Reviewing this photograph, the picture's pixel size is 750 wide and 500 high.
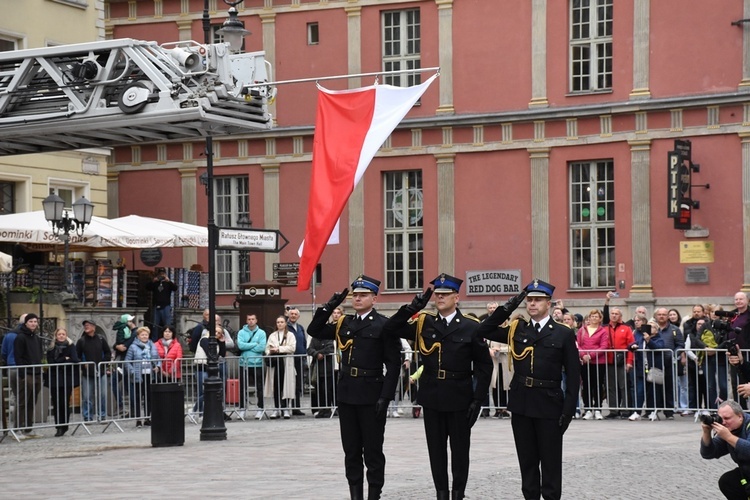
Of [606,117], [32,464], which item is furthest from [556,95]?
[32,464]

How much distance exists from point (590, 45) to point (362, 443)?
84.1ft

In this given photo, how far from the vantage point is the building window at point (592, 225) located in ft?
122

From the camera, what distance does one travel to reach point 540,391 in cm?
1245

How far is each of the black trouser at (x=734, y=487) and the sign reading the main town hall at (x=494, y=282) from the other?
26.6m

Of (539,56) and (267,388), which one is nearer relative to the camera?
(267,388)

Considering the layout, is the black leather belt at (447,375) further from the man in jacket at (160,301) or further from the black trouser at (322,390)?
the man in jacket at (160,301)

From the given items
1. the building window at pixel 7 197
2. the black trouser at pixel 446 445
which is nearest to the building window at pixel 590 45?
the building window at pixel 7 197

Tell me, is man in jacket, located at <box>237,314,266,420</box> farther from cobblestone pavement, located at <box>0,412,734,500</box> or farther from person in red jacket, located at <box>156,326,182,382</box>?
cobblestone pavement, located at <box>0,412,734,500</box>

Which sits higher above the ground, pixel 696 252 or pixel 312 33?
pixel 312 33

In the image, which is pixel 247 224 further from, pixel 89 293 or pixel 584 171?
pixel 584 171

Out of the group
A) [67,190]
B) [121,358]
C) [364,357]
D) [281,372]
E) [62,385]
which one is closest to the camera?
[364,357]

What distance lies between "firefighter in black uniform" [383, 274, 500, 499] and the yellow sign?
76.1 feet

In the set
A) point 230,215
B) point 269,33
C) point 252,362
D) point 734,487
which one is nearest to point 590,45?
point 269,33

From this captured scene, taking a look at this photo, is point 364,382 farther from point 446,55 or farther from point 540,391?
point 446,55
